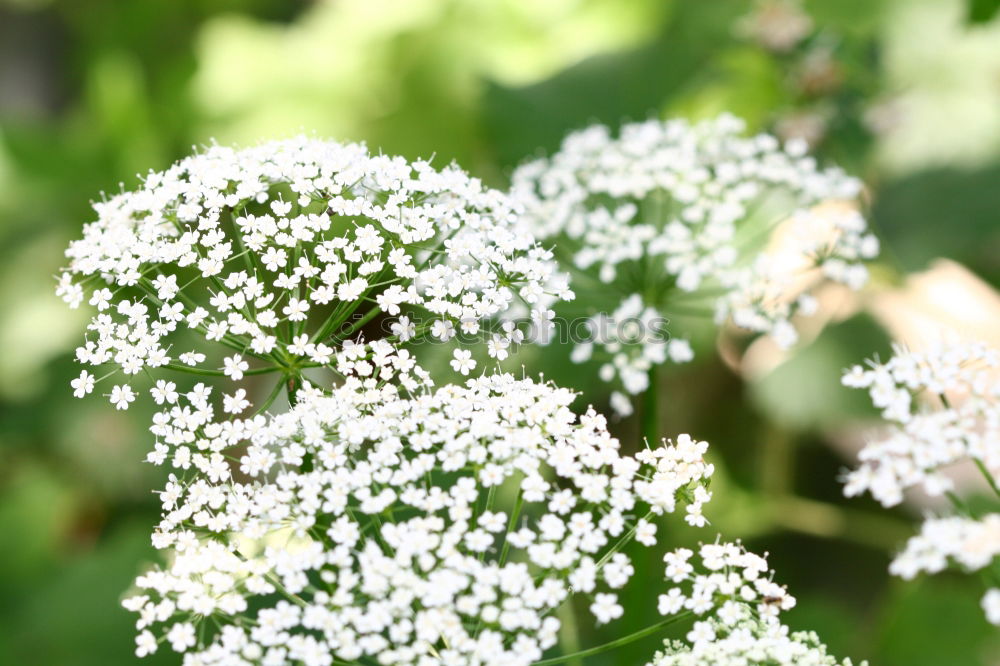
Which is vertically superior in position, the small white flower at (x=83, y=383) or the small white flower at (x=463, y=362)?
the small white flower at (x=83, y=383)

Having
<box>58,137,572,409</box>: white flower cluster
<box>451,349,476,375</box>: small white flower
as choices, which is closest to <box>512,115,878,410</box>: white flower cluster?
<box>58,137,572,409</box>: white flower cluster

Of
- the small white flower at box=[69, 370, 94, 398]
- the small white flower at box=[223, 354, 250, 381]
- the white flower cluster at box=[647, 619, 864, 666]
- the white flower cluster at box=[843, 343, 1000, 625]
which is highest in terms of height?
the small white flower at box=[69, 370, 94, 398]

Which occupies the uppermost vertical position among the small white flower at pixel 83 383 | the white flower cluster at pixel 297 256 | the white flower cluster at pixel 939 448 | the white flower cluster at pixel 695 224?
the white flower cluster at pixel 695 224

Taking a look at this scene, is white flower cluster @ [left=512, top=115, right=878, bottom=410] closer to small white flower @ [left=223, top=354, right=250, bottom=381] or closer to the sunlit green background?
the sunlit green background

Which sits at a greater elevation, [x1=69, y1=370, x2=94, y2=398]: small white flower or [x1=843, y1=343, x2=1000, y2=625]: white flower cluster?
[x1=69, y1=370, x2=94, y2=398]: small white flower

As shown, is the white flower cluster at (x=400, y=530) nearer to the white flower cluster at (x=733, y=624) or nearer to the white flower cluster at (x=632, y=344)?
the white flower cluster at (x=733, y=624)

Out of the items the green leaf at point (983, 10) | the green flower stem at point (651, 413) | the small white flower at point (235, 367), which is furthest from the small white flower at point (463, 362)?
the green leaf at point (983, 10)

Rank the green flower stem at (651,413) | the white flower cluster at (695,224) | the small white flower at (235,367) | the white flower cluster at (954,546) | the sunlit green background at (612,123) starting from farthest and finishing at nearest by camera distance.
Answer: the sunlit green background at (612,123)
the white flower cluster at (695,224)
the green flower stem at (651,413)
the small white flower at (235,367)
the white flower cluster at (954,546)

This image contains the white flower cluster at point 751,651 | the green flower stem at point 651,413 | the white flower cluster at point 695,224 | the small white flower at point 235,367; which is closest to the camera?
the white flower cluster at point 751,651
